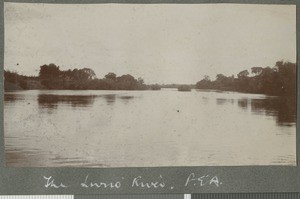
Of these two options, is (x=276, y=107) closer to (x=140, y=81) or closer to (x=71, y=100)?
(x=140, y=81)

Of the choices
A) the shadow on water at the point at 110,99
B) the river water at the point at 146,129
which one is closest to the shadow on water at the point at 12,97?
the river water at the point at 146,129

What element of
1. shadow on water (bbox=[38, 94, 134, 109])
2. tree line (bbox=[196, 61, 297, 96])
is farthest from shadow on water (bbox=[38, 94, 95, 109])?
tree line (bbox=[196, 61, 297, 96])

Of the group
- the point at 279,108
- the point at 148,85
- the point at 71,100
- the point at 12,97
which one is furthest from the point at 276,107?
the point at 12,97

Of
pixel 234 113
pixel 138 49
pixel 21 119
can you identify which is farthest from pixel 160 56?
pixel 21 119

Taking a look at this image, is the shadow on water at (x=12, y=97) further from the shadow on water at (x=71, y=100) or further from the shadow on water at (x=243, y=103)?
the shadow on water at (x=243, y=103)

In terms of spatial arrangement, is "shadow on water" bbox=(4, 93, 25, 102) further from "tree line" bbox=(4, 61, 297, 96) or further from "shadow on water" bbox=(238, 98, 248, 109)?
"shadow on water" bbox=(238, 98, 248, 109)

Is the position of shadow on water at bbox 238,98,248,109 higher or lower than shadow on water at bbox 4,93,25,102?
lower

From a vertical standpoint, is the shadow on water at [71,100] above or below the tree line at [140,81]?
below
